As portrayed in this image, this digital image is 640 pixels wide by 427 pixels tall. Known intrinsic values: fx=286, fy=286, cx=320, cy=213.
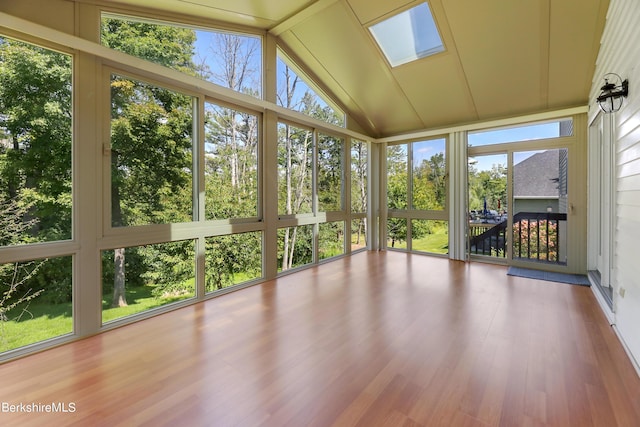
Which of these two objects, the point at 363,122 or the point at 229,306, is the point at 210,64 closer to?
the point at 229,306

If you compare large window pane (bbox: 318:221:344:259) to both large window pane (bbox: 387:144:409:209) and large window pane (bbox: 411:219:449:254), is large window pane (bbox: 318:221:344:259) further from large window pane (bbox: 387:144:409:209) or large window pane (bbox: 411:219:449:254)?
large window pane (bbox: 411:219:449:254)

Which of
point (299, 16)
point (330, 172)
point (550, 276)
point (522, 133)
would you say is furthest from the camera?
point (330, 172)

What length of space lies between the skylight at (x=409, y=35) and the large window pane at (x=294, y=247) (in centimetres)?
310

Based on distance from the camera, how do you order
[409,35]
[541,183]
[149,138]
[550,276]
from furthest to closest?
[541,183]
[550,276]
[409,35]
[149,138]

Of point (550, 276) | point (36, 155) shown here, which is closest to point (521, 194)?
point (550, 276)

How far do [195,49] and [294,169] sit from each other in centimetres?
218

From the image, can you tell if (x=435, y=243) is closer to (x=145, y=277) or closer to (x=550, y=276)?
(x=550, y=276)

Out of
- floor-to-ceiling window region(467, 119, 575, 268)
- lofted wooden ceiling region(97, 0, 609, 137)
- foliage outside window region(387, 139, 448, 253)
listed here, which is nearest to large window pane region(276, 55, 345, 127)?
lofted wooden ceiling region(97, 0, 609, 137)

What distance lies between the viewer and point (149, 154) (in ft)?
9.71

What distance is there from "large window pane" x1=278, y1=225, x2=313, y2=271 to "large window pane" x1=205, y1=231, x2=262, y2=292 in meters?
0.51

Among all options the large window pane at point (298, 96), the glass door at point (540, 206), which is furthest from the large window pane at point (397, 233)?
the large window pane at point (298, 96)

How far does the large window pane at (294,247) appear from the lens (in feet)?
15.4

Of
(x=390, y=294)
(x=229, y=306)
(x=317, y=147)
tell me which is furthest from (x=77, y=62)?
(x=390, y=294)

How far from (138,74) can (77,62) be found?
49 centimetres
